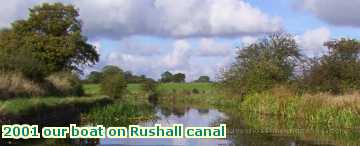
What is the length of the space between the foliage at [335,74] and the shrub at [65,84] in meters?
20.2

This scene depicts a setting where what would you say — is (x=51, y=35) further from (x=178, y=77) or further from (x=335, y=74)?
(x=178, y=77)

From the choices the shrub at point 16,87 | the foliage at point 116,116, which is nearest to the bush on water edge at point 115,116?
the foliage at point 116,116

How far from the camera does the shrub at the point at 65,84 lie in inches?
1831

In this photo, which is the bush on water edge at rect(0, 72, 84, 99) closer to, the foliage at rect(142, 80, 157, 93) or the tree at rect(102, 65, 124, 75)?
the tree at rect(102, 65, 124, 75)

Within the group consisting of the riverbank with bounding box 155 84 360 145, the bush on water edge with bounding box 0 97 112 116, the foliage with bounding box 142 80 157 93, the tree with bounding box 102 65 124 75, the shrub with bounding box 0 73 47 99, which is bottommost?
the riverbank with bounding box 155 84 360 145

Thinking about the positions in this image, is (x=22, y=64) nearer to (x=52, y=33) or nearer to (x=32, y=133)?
(x=32, y=133)

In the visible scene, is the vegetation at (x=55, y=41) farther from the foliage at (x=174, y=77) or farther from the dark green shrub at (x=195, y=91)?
the foliage at (x=174, y=77)

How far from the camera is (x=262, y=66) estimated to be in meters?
59.6

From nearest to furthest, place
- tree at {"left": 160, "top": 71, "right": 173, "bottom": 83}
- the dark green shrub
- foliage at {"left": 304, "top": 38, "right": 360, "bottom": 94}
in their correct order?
foliage at {"left": 304, "top": 38, "right": 360, "bottom": 94}, the dark green shrub, tree at {"left": 160, "top": 71, "right": 173, "bottom": 83}

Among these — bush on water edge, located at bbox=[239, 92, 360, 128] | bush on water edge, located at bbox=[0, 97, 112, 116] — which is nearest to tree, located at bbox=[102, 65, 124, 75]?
bush on water edge, located at bbox=[239, 92, 360, 128]

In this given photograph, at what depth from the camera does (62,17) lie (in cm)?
6253

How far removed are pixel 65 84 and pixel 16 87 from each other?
17699mm

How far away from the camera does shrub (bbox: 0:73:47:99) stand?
1249 inches

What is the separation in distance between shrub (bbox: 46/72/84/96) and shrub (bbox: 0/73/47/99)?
5.74 metres
